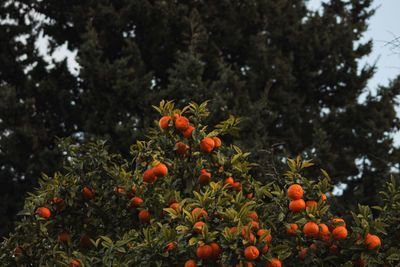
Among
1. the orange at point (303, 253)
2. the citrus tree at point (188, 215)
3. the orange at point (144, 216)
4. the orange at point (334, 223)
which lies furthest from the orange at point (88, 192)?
the orange at point (334, 223)

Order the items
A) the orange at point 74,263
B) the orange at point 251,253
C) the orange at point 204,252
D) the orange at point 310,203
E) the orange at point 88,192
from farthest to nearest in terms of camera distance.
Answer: the orange at point 88,192
the orange at point 74,263
the orange at point 310,203
the orange at point 204,252
the orange at point 251,253

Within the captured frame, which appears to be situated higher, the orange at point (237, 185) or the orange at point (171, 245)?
the orange at point (237, 185)

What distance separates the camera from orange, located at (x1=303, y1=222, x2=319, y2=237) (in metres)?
2.50

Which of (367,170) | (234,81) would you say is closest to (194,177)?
(234,81)

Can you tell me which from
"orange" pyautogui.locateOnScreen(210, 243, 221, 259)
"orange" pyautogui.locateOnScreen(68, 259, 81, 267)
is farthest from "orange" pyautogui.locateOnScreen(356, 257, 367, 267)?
"orange" pyautogui.locateOnScreen(68, 259, 81, 267)

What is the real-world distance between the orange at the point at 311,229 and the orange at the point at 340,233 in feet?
0.42

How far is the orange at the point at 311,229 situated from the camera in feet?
8.20

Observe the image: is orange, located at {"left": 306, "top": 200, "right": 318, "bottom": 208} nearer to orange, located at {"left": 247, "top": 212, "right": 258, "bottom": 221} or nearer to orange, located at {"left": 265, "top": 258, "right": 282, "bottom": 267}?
orange, located at {"left": 247, "top": 212, "right": 258, "bottom": 221}

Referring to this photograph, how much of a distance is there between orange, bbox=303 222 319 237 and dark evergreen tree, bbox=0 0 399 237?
421 cm

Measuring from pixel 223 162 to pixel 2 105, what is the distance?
18.1ft

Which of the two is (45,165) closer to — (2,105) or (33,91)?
(2,105)

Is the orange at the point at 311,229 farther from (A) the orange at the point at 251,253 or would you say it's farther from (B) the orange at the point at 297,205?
(A) the orange at the point at 251,253

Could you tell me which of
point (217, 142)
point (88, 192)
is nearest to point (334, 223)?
point (217, 142)

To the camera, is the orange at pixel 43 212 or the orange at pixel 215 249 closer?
the orange at pixel 215 249
